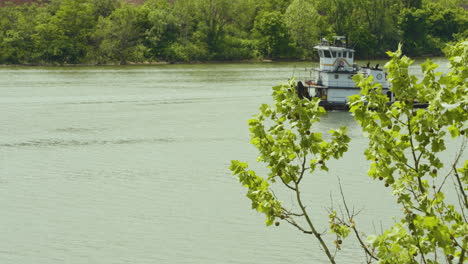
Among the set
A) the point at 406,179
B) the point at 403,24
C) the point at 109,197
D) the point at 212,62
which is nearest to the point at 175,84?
the point at 212,62

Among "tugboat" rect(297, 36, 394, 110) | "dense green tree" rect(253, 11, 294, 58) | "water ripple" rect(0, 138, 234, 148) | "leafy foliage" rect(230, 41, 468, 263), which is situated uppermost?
"leafy foliage" rect(230, 41, 468, 263)

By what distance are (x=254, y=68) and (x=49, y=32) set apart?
29.6 meters

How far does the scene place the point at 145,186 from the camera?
29.7m

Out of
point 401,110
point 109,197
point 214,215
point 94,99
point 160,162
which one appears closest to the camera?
point 401,110

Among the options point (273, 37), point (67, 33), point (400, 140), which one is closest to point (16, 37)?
point (67, 33)

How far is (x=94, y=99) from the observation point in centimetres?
6178

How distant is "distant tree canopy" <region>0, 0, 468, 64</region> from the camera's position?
107 metres

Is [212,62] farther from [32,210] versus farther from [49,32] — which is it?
[32,210]

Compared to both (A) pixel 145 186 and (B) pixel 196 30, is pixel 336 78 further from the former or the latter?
(B) pixel 196 30

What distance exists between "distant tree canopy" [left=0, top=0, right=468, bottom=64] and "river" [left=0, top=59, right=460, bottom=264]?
45193 mm

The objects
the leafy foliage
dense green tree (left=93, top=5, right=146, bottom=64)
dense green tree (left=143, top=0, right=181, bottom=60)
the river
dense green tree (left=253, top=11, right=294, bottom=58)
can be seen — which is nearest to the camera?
the leafy foliage

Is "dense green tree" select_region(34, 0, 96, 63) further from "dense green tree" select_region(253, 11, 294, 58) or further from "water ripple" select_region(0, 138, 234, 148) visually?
"water ripple" select_region(0, 138, 234, 148)

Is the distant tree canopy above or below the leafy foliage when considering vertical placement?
below

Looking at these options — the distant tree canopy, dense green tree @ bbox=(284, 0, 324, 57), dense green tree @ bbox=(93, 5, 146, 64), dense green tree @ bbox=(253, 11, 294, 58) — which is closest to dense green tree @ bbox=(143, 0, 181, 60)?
the distant tree canopy
